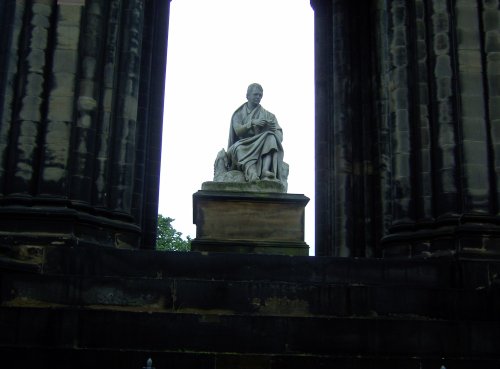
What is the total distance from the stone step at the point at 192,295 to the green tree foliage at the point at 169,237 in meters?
43.4

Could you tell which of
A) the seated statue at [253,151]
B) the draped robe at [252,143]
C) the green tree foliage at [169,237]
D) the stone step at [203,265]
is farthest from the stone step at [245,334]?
the green tree foliage at [169,237]

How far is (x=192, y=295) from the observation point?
10992 mm

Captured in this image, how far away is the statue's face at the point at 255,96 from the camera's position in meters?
17.5

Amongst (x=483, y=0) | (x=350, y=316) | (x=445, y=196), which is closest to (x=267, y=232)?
(x=445, y=196)

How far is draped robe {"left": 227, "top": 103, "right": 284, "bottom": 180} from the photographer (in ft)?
54.2

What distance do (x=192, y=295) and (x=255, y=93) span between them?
7.64m

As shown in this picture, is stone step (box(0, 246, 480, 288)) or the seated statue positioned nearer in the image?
stone step (box(0, 246, 480, 288))

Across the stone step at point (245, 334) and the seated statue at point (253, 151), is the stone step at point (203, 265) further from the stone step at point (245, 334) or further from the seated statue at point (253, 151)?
the seated statue at point (253, 151)

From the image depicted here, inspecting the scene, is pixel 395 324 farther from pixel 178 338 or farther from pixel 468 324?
pixel 178 338

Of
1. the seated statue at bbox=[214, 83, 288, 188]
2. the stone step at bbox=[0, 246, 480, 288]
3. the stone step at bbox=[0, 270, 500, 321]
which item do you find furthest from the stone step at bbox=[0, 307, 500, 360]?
the seated statue at bbox=[214, 83, 288, 188]

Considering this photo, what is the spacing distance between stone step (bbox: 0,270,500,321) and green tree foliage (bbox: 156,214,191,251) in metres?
43.4

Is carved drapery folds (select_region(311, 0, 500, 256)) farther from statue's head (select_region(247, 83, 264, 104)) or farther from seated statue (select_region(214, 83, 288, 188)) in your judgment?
statue's head (select_region(247, 83, 264, 104))

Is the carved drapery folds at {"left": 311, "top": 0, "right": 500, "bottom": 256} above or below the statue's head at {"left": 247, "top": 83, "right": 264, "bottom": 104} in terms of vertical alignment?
below

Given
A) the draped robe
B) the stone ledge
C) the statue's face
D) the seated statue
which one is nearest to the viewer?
the stone ledge
